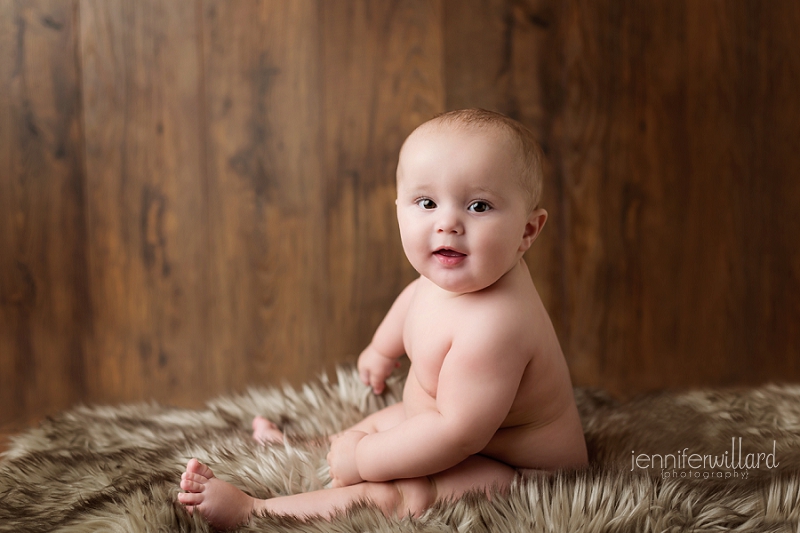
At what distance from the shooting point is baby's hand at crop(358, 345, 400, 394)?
115cm

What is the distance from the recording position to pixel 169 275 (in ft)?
4.89

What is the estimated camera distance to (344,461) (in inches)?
34.5

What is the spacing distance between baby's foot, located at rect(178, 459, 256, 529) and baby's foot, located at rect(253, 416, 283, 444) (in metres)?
0.20

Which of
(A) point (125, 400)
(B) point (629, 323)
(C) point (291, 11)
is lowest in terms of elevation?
(A) point (125, 400)

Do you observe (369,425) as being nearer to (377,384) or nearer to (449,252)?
(377,384)

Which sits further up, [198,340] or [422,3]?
[422,3]

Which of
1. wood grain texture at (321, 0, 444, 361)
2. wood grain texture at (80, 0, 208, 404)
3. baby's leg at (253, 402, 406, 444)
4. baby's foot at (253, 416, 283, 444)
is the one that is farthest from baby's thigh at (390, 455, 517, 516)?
wood grain texture at (80, 0, 208, 404)

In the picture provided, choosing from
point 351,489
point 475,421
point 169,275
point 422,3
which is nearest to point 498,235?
point 475,421

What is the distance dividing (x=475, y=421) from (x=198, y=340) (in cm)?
89

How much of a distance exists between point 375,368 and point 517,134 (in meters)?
0.50

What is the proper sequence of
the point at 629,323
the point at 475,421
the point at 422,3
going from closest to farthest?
1. the point at 475,421
2. the point at 422,3
3. the point at 629,323

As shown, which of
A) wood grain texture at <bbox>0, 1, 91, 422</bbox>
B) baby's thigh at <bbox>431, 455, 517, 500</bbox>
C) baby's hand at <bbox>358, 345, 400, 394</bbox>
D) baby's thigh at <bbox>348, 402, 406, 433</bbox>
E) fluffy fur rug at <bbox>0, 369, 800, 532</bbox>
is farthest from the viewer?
wood grain texture at <bbox>0, 1, 91, 422</bbox>

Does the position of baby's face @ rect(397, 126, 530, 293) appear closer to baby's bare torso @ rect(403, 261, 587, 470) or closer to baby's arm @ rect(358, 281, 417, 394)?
baby's bare torso @ rect(403, 261, 587, 470)

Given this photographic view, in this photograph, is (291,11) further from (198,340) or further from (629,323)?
(629,323)
